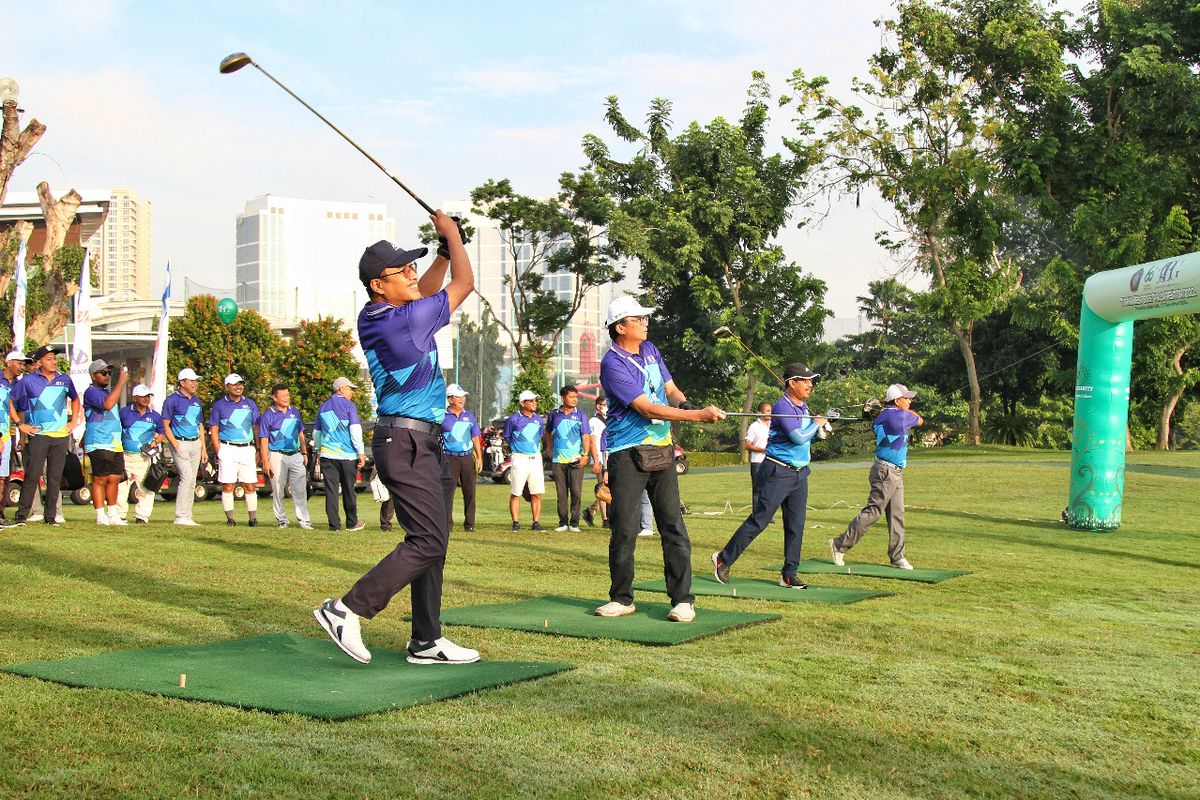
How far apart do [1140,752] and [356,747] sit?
314 centimetres

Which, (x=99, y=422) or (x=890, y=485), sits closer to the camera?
(x=890, y=485)

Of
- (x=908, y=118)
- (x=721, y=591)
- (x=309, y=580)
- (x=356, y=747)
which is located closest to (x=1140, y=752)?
(x=356, y=747)

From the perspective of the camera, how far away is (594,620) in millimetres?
8188

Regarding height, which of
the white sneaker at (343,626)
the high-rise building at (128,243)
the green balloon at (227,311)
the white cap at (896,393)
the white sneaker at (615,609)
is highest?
the high-rise building at (128,243)

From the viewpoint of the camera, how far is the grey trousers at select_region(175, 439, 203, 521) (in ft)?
53.6

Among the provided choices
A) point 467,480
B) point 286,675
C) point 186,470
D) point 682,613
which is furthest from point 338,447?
point 286,675

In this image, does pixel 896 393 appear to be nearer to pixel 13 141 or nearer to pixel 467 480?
pixel 467 480

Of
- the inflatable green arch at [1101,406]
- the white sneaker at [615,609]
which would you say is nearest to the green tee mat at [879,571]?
the white sneaker at [615,609]

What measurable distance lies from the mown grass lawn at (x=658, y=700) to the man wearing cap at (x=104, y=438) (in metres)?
3.21

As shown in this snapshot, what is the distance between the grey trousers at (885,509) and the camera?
41.5 feet

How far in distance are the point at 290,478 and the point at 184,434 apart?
1.54 meters

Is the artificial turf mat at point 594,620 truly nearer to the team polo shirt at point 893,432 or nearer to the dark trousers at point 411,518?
the dark trousers at point 411,518

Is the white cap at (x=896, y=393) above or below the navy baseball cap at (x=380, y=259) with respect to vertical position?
below

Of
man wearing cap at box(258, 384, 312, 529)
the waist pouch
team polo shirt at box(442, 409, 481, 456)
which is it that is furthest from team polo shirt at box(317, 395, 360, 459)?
the waist pouch
